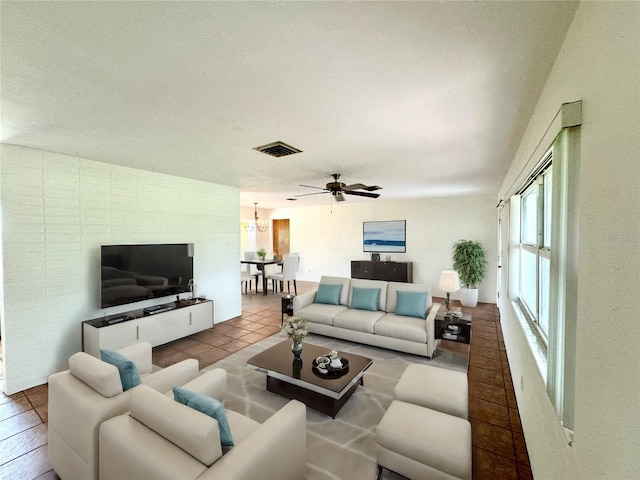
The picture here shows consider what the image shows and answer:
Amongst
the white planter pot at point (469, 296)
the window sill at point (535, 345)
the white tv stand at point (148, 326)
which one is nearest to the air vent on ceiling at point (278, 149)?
the window sill at point (535, 345)

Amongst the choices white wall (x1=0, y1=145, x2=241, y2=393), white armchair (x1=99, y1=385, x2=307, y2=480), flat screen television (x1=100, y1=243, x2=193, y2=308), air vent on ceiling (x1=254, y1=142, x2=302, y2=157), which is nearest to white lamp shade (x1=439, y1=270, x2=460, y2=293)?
air vent on ceiling (x1=254, y1=142, x2=302, y2=157)

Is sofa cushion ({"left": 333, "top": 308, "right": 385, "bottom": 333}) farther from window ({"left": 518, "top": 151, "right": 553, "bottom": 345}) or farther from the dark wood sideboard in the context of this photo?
the dark wood sideboard

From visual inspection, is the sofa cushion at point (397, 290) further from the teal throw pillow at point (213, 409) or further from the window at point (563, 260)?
the teal throw pillow at point (213, 409)

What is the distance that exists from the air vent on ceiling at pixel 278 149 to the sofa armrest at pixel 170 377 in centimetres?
217

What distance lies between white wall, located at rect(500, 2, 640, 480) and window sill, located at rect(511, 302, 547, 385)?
0.55 metres

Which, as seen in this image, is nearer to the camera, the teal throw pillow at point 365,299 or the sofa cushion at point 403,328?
the sofa cushion at point 403,328

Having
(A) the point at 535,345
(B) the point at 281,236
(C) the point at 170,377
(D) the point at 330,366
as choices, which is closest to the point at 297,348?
(D) the point at 330,366

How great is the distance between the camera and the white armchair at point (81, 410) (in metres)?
1.69

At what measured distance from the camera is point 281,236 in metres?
10.3

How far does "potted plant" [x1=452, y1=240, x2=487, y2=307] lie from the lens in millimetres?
6238

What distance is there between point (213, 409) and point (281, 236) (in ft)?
29.2

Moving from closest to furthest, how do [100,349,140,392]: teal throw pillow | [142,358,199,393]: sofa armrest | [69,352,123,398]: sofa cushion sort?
[69,352,123,398]: sofa cushion → [100,349,140,392]: teal throw pillow → [142,358,199,393]: sofa armrest

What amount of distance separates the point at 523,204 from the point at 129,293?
17.3 ft

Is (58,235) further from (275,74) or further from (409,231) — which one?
(409,231)
